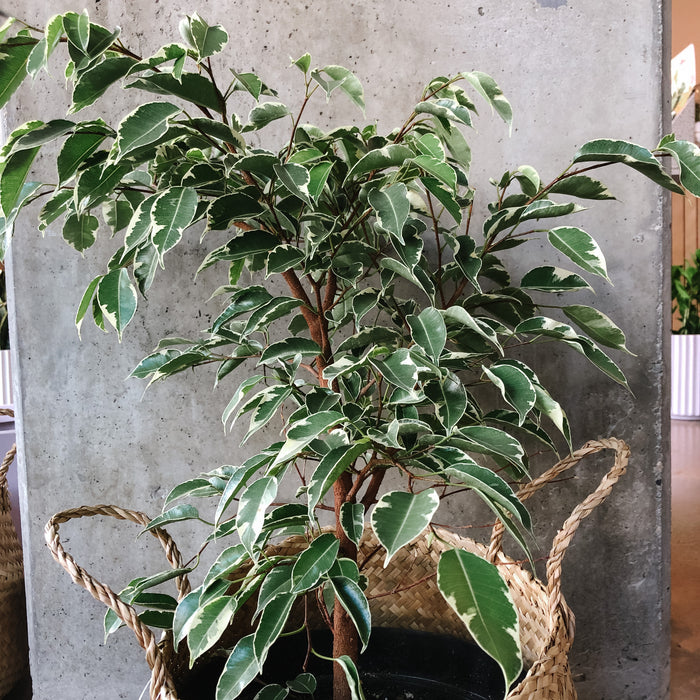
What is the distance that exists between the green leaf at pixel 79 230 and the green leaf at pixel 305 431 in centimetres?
47

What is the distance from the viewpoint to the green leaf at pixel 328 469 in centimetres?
61

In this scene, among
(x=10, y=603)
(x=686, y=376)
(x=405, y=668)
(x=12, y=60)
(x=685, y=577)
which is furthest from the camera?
(x=686, y=376)

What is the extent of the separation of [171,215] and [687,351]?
16.1ft

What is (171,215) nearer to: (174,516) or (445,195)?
(445,195)

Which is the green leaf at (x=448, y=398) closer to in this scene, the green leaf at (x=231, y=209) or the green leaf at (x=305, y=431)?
the green leaf at (x=305, y=431)

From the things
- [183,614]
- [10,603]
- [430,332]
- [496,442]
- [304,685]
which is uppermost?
[430,332]

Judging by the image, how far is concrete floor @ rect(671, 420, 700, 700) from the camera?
1.48m

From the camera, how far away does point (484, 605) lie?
53 centimetres

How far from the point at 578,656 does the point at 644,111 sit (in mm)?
1062

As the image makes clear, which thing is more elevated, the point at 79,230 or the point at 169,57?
the point at 169,57

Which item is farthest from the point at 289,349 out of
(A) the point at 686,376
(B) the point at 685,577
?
(A) the point at 686,376

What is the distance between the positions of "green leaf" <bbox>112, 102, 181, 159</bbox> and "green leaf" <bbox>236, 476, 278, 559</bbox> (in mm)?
356

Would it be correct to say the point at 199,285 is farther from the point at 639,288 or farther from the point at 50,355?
the point at 639,288

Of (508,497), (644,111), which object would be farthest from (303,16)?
(508,497)
